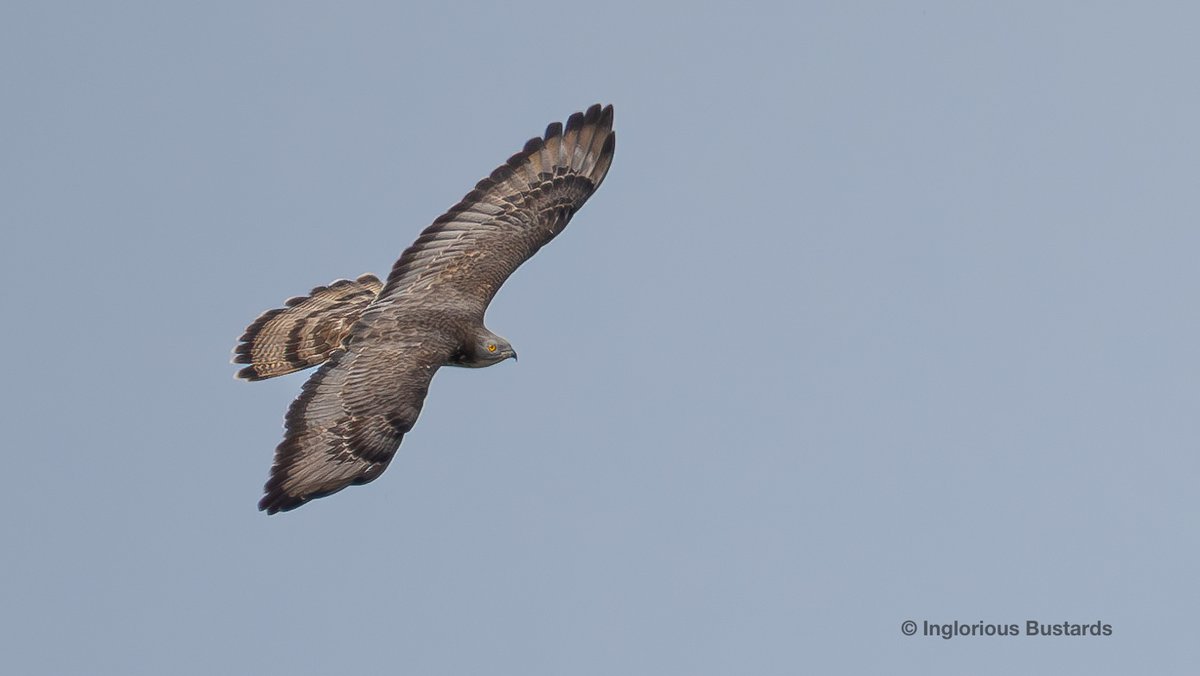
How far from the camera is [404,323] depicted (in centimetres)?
3012

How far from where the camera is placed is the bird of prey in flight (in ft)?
93.2

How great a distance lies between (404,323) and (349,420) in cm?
214

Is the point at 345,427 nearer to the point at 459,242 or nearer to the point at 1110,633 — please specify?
the point at 459,242

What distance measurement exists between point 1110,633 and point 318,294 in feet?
46.0

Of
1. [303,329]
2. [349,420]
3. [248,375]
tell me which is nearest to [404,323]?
[349,420]

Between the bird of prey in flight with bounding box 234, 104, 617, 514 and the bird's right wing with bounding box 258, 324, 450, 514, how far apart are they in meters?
0.01

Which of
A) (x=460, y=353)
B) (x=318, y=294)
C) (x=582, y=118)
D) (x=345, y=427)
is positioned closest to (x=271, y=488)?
(x=345, y=427)

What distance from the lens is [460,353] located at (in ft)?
99.3

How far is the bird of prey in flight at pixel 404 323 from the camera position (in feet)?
93.2

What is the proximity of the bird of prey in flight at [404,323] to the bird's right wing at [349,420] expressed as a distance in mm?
14

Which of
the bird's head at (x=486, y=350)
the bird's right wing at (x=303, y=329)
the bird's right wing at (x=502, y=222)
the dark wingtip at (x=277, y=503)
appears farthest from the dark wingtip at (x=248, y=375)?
the dark wingtip at (x=277, y=503)

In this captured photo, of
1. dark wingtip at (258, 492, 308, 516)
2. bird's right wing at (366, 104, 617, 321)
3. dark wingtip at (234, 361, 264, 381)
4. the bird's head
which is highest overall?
bird's right wing at (366, 104, 617, 321)

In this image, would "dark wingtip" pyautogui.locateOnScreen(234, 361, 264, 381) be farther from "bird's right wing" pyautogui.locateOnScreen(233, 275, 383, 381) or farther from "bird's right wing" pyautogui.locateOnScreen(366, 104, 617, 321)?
"bird's right wing" pyautogui.locateOnScreen(366, 104, 617, 321)

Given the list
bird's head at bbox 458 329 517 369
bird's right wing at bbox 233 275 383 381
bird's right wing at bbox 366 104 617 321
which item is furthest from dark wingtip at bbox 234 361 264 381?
bird's head at bbox 458 329 517 369
